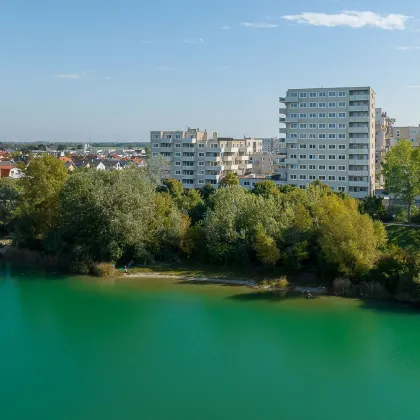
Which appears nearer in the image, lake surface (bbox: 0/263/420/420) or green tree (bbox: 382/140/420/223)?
Answer: lake surface (bbox: 0/263/420/420)

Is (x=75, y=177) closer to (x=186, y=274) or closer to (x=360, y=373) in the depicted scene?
(x=186, y=274)

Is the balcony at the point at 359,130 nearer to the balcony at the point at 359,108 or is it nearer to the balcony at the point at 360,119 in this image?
the balcony at the point at 360,119

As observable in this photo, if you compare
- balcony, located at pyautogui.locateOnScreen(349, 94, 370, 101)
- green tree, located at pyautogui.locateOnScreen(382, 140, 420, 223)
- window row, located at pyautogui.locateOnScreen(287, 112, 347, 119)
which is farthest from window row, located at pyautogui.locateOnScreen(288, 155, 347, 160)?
green tree, located at pyautogui.locateOnScreen(382, 140, 420, 223)

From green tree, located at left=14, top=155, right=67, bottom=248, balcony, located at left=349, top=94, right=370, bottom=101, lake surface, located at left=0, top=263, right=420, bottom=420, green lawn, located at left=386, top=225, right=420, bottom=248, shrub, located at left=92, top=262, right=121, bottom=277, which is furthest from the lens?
balcony, located at left=349, top=94, right=370, bottom=101

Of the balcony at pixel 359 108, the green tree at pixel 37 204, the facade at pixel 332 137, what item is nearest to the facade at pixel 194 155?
the facade at pixel 332 137

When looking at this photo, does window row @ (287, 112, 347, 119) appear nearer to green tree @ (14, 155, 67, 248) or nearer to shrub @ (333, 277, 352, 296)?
green tree @ (14, 155, 67, 248)

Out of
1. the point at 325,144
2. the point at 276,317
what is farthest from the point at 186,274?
the point at 325,144

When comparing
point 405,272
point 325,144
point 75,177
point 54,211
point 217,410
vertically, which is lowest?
point 217,410
